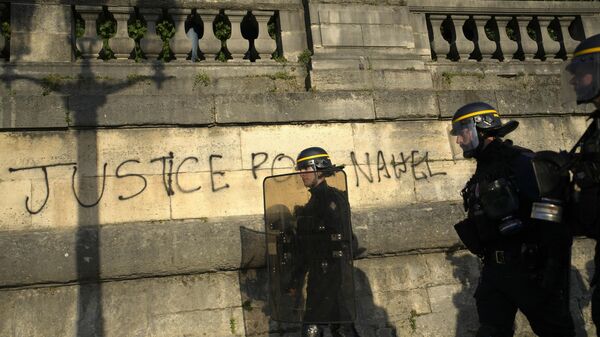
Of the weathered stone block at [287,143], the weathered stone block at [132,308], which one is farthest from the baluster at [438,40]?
the weathered stone block at [132,308]

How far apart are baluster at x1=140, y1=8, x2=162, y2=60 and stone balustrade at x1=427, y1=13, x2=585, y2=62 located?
3395 mm

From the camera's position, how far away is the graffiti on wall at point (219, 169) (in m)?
5.29

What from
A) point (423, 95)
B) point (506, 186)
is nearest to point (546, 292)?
point (506, 186)

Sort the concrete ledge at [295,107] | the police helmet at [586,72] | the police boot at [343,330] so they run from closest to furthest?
the police helmet at [586,72] < the police boot at [343,330] < the concrete ledge at [295,107]

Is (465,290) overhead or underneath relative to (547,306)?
underneath

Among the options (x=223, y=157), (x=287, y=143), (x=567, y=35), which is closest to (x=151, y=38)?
(x=223, y=157)

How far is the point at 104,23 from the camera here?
6.03 meters

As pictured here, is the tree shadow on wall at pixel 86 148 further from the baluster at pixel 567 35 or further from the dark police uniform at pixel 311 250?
the baluster at pixel 567 35

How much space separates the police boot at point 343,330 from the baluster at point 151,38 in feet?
11.6

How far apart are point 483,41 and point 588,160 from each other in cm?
432

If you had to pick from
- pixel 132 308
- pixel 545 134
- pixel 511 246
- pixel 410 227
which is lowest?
pixel 132 308

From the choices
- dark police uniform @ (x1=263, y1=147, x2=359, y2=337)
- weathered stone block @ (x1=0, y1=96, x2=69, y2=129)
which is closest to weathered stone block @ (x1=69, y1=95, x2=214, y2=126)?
weathered stone block @ (x1=0, y1=96, x2=69, y2=129)

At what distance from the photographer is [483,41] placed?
691cm

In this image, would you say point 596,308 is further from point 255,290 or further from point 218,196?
point 218,196
